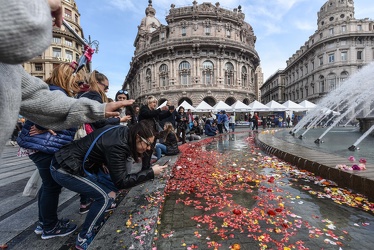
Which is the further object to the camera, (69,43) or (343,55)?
(343,55)

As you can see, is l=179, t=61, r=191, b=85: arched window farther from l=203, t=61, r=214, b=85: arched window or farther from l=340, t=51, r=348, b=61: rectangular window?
l=340, t=51, r=348, b=61: rectangular window

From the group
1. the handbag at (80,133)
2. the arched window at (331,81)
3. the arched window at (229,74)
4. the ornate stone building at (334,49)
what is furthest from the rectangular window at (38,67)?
the arched window at (331,81)

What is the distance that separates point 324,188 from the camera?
3.66m

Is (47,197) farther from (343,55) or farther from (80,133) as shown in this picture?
(343,55)

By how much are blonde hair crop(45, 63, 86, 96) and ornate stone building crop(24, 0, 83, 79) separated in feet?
138

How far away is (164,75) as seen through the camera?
40000 millimetres

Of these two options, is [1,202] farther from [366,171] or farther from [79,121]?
[366,171]

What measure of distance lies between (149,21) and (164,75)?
20.7 meters

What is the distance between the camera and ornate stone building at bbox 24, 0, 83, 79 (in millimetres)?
38406

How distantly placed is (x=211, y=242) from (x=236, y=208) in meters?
0.88

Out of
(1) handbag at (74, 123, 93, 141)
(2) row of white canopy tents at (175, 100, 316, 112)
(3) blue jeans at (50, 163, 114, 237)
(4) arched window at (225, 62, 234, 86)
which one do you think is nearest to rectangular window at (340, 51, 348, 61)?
(4) arched window at (225, 62, 234, 86)

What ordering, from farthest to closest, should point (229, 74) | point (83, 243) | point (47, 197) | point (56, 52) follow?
point (229, 74) → point (56, 52) → point (47, 197) → point (83, 243)

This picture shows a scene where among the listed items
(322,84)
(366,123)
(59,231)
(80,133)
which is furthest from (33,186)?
(322,84)

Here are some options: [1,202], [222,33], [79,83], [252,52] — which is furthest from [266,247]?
[252,52]
